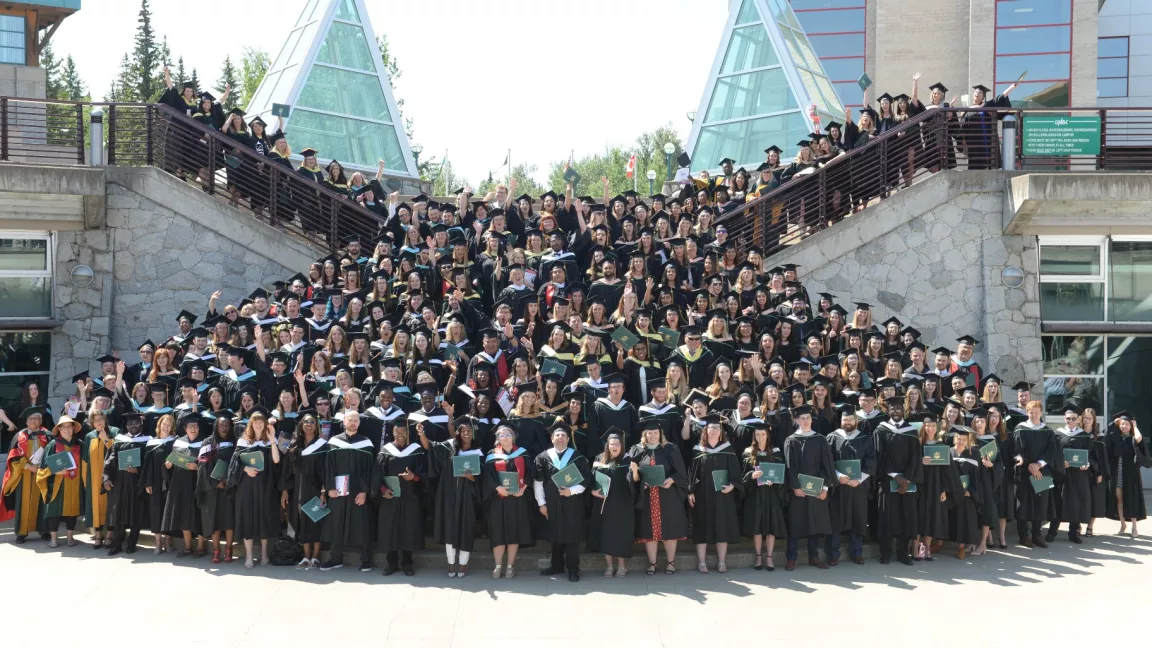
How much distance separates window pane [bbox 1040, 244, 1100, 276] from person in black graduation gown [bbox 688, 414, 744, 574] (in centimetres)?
723

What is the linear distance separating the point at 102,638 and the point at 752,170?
50.3 ft

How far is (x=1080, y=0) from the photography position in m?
30.9

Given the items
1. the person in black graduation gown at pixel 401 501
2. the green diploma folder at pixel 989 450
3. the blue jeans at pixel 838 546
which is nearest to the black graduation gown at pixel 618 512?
the person in black graduation gown at pixel 401 501

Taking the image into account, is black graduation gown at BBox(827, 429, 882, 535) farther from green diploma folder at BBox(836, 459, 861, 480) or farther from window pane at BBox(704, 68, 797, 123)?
window pane at BBox(704, 68, 797, 123)

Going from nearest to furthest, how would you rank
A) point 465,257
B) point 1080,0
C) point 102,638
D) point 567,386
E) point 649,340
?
point 102,638
point 567,386
point 649,340
point 465,257
point 1080,0

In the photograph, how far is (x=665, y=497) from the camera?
10445 millimetres

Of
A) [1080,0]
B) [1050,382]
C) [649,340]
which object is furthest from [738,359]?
[1080,0]

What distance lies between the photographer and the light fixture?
595 inches

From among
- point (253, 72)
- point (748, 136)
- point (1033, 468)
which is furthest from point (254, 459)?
point (253, 72)

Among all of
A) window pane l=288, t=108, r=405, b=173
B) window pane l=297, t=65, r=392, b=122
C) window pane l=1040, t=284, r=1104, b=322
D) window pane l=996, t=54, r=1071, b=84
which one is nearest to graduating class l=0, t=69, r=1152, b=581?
window pane l=1040, t=284, r=1104, b=322

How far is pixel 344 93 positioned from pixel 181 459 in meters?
14.0

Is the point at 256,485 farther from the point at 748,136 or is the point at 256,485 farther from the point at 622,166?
the point at 622,166

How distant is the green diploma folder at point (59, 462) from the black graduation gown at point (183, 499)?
4.52ft

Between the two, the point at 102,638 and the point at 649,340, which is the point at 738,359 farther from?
the point at 102,638
